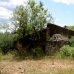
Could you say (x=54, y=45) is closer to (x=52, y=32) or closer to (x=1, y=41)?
(x=52, y=32)

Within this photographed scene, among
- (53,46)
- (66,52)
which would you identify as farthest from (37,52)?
(66,52)

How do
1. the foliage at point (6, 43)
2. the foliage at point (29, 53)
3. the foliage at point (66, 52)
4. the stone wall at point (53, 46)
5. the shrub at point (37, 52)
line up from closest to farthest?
the foliage at point (66, 52), the stone wall at point (53, 46), the foliage at point (29, 53), the shrub at point (37, 52), the foliage at point (6, 43)

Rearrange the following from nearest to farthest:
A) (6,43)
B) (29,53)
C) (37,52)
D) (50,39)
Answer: (37,52), (50,39), (29,53), (6,43)

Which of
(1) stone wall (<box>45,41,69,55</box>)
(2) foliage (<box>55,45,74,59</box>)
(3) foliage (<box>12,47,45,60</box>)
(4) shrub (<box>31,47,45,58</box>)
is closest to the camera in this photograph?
(2) foliage (<box>55,45,74,59</box>)

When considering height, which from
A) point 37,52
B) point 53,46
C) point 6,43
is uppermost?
point 6,43

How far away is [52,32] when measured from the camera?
2525 centimetres

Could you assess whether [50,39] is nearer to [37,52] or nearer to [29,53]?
[37,52]

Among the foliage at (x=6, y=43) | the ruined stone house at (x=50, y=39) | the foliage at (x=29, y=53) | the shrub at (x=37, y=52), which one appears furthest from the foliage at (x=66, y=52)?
the foliage at (x=6, y=43)

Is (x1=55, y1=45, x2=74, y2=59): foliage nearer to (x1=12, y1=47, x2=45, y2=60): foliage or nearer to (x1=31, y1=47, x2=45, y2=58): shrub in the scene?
(x1=12, y1=47, x2=45, y2=60): foliage

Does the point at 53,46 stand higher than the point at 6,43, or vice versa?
the point at 6,43

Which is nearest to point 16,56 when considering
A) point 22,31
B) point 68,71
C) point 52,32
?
point 22,31

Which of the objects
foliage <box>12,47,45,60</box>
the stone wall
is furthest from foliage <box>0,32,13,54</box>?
the stone wall

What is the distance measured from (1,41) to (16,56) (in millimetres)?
4265

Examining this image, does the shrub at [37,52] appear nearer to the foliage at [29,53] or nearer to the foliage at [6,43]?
the foliage at [29,53]
